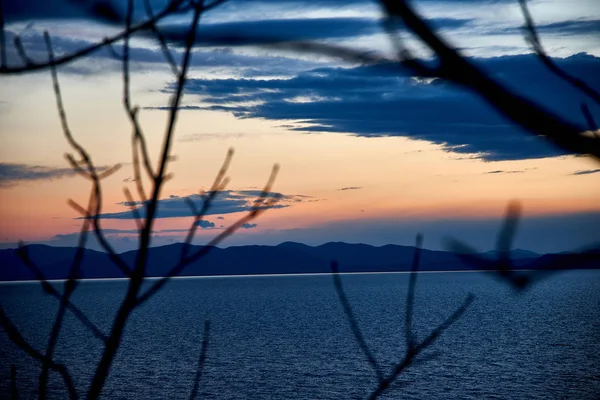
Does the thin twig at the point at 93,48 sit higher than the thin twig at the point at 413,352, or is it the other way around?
the thin twig at the point at 93,48

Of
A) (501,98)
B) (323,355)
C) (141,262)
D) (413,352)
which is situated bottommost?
(323,355)

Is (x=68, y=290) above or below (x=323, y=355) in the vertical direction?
above

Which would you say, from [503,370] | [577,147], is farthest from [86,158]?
[503,370]

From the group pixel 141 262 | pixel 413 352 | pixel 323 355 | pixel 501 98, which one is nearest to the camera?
pixel 501 98

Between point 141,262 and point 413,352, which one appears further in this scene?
point 413,352

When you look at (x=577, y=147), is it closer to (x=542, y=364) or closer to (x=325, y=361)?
(x=325, y=361)

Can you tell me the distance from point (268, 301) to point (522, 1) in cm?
19561

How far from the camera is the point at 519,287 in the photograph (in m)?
1.20

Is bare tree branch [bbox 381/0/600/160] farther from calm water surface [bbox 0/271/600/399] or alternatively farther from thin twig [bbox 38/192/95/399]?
calm water surface [bbox 0/271/600/399]

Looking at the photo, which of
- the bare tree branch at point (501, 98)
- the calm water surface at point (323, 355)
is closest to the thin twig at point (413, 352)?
the bare tree branch at point (501, 98)

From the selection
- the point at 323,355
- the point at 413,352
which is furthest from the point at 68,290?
the point at 323,355

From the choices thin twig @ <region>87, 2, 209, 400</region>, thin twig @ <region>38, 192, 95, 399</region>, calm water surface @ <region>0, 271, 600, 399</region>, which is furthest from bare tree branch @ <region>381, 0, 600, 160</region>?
calm water surface @ <region>0, 271, 600, 399</region>

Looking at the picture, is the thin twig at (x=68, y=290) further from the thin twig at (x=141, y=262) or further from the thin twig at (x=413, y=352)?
the thin twig at (x=413, y=352)

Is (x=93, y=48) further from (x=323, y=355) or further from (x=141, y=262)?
(x=323, y=355)
